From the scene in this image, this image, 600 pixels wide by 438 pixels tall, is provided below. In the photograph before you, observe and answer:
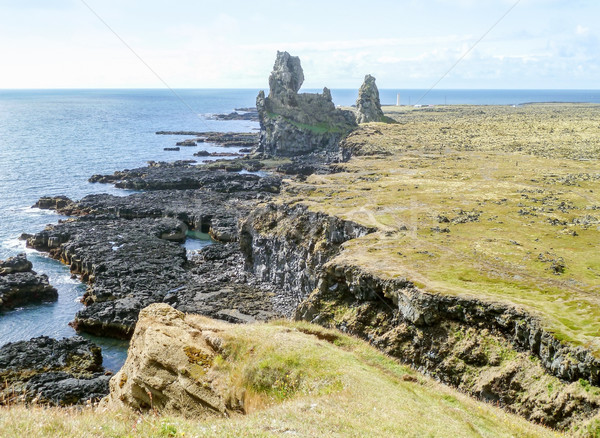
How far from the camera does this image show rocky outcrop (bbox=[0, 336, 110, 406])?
36.8 meters

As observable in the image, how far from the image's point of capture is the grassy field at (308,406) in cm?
1359

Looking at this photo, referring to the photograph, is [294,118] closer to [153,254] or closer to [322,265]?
[153,254]

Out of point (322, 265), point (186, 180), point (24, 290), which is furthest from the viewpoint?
point (186, 180)

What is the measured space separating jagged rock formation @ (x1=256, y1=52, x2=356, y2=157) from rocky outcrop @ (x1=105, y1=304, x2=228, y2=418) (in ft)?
465

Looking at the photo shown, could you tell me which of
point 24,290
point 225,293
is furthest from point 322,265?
point 24,290

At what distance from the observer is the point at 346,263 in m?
42.9

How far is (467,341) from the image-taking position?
32.3m

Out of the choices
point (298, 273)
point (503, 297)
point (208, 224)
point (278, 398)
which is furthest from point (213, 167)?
point (278, 398)

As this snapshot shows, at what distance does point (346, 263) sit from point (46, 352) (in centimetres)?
2878

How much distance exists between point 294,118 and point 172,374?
157010mm

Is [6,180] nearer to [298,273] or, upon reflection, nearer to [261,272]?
[261,272]

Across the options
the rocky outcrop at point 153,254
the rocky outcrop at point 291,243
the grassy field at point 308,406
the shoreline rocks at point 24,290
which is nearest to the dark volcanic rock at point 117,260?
the rocky outcrop at point 153,254

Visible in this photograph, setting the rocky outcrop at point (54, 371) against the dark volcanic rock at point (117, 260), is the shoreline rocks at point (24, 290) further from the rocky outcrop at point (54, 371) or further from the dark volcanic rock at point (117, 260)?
the rocky outcrop at point (54, 371)

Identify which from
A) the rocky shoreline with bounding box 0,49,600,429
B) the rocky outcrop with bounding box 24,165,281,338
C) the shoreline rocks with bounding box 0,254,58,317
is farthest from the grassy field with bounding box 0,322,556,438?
the shoreline rocks with bounding box 0,254,58,317
